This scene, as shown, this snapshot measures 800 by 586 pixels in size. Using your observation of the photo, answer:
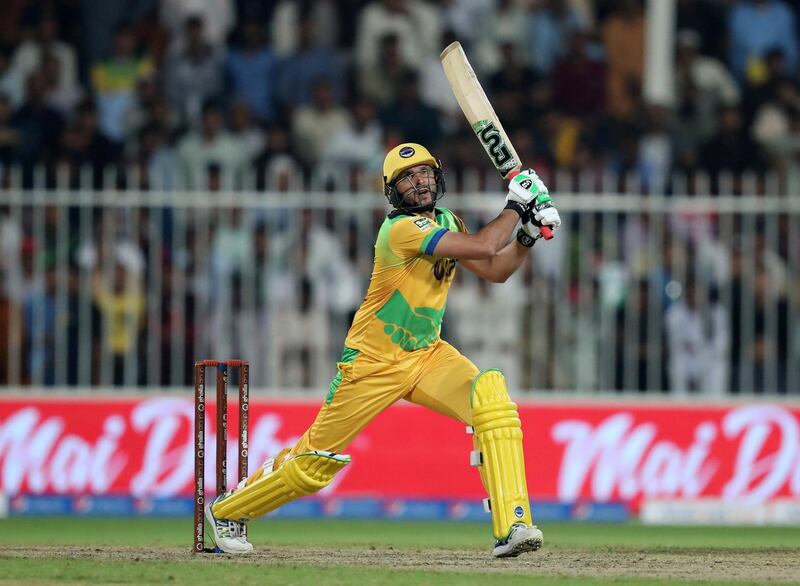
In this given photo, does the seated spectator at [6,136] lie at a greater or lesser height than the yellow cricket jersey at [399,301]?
greater

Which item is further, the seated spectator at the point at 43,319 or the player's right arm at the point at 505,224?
the seated spectator at the point at 43,319

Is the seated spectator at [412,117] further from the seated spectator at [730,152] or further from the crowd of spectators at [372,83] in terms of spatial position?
the seated spectator at [730,152]

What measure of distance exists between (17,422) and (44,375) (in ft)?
1.42

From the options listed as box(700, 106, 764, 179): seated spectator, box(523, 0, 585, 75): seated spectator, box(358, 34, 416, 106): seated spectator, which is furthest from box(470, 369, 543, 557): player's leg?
box(523, 0, 585, 75): seated spectator

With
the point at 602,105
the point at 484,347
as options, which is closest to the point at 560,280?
the point at 484,347

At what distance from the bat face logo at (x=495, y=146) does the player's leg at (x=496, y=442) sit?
1.16m

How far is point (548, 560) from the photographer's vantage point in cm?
941

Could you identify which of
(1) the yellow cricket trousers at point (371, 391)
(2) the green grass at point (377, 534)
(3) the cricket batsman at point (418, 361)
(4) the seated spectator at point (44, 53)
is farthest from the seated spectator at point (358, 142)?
(1) the yellow cricket trousers at point (371, 391)

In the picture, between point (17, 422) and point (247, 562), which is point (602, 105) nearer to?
point (17, 422)

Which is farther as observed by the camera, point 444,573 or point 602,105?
point 602,105

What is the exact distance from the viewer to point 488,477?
876cm

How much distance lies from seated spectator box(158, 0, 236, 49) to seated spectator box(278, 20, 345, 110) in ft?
2.70

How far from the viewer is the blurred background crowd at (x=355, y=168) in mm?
13461

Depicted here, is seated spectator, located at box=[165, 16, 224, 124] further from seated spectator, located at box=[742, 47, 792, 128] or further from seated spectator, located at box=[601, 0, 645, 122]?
seated spectator, located at box=[742, 47, 792, 128]
